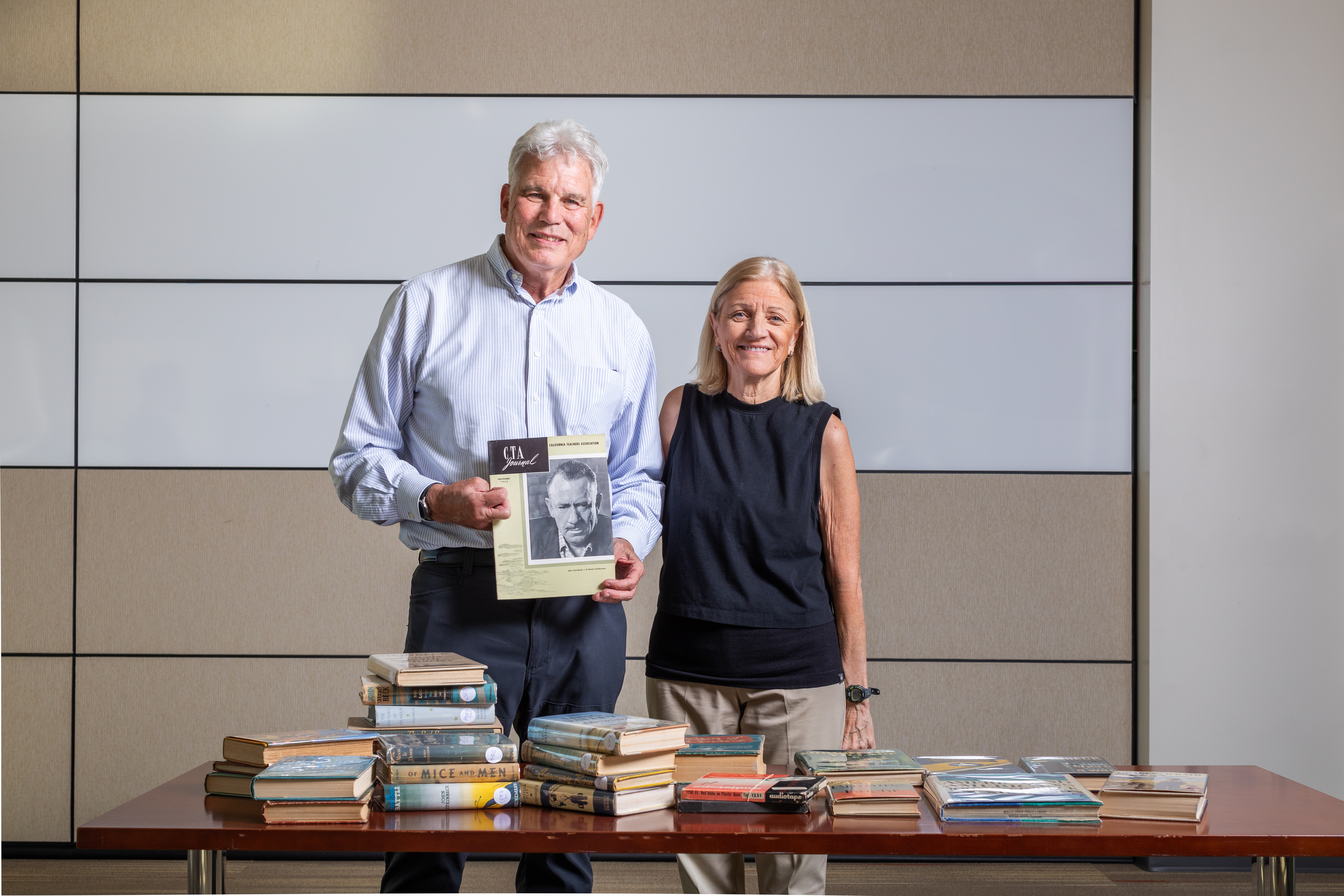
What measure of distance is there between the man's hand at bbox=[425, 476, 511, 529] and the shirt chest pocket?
23cm

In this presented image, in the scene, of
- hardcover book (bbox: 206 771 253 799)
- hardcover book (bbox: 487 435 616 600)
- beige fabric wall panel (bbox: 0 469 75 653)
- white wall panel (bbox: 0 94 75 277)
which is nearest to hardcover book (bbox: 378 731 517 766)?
hardcover book (bbox: 206 771 253 799)

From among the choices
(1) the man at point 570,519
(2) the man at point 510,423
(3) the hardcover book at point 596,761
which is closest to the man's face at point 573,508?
(1) the man at point 570,519

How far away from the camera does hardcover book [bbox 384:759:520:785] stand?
1421 millimetres

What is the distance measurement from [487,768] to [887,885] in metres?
1.99

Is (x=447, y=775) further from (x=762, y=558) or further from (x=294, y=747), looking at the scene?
(x=762, y=558)

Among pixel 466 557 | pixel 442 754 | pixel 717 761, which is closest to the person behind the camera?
pixel 442 754

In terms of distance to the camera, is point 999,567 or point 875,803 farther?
point 999,567

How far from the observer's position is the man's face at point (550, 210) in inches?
73.0

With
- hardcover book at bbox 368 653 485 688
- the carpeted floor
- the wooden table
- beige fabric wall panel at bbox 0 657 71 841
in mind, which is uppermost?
hardcover book at bbox 368 653 485 688

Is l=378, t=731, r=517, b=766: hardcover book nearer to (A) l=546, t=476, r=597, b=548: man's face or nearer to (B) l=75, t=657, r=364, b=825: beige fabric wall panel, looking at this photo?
(A) l=546, t=476, r=597, b=548: man's face

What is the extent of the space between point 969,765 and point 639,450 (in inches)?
33.1

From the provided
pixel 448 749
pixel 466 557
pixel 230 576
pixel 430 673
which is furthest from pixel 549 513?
pixel 230 576

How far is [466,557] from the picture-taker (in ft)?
6.05

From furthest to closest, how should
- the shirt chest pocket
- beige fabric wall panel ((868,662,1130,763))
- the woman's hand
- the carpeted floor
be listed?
beige fabric wall panel ((868,662,1130,763)) → the carpeted floor → the woman's hand → the shirt chest pocket
